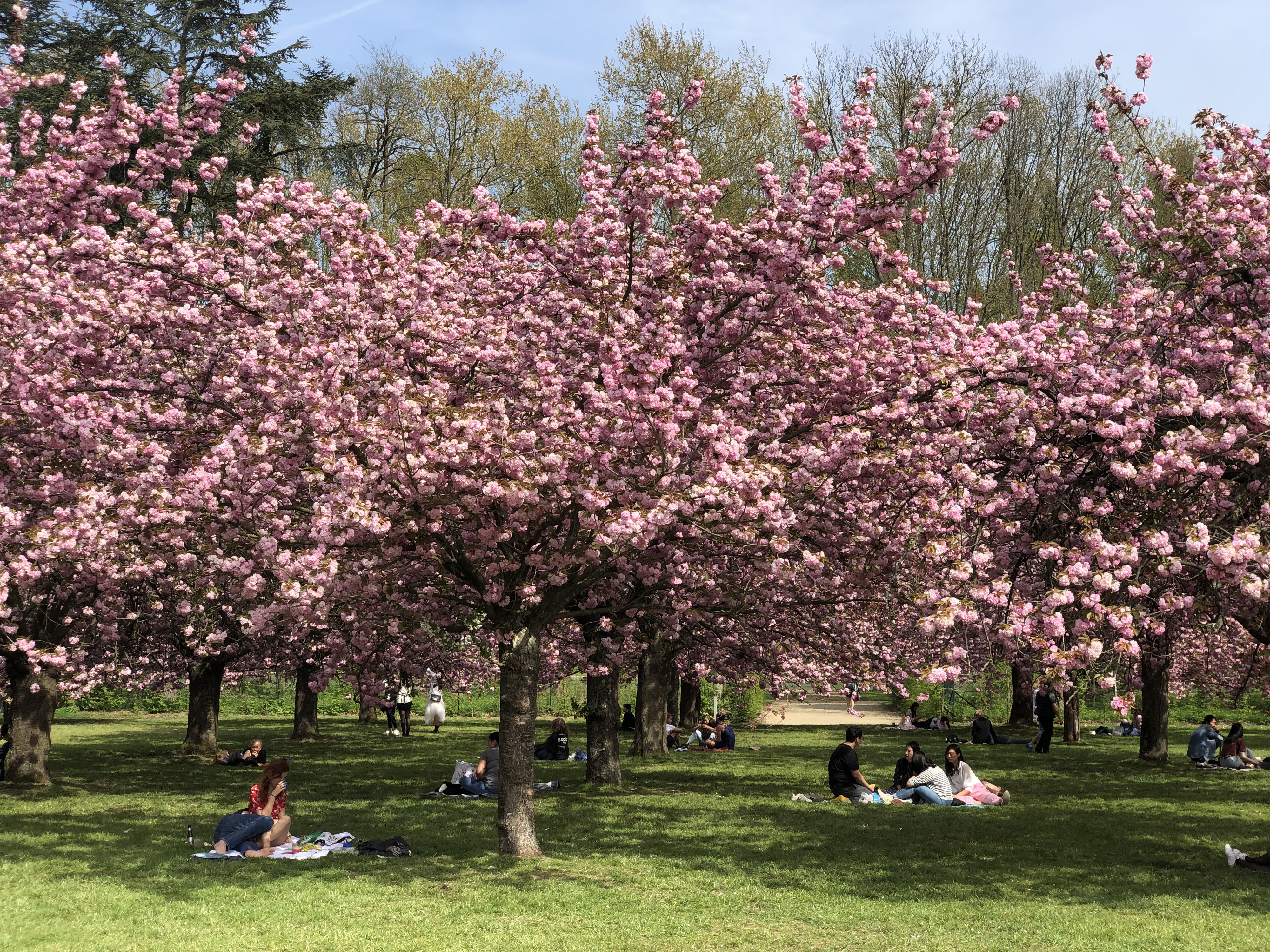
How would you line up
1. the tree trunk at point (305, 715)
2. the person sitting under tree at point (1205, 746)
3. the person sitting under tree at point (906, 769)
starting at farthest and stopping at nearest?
the tree trunk at point (305, 715) < the person sitting under tree at point (1205, 746) < the person sitting under tree at point (906, 769)

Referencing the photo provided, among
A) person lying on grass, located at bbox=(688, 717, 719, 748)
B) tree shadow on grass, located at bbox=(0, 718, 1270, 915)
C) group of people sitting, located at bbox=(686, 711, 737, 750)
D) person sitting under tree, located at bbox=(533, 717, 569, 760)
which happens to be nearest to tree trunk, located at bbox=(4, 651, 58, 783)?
tree shadow on grass, located at bbox=(0, 718, 1270, 915)

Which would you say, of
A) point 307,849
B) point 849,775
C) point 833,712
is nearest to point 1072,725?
point 833,712

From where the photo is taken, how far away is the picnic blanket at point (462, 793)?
19.4 m

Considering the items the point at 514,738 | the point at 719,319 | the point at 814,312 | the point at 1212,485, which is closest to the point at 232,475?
the point at 514,738

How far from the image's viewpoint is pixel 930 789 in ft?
61.4

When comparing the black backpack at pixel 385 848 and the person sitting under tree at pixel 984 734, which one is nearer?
the black backpack at pixel 385 848

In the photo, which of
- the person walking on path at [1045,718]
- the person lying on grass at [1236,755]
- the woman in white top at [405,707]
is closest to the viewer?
the person lying on grass at [1236,755]

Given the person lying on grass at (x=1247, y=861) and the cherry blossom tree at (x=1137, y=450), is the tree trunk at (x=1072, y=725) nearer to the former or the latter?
the person lying on grass at (x=1247, y=861)

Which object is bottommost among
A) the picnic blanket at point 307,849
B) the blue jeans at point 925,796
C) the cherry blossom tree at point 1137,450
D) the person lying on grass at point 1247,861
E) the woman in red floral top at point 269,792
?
the picnic blanket at point 307,849

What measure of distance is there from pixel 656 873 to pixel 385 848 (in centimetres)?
334

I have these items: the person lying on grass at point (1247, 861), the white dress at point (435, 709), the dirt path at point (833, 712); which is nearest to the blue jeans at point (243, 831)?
the person lying on grass at point (1247, 861)

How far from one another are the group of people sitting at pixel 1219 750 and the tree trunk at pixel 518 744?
1817 cm

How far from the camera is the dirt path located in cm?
4347

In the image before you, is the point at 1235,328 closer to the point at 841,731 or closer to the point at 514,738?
the point at 514,738
